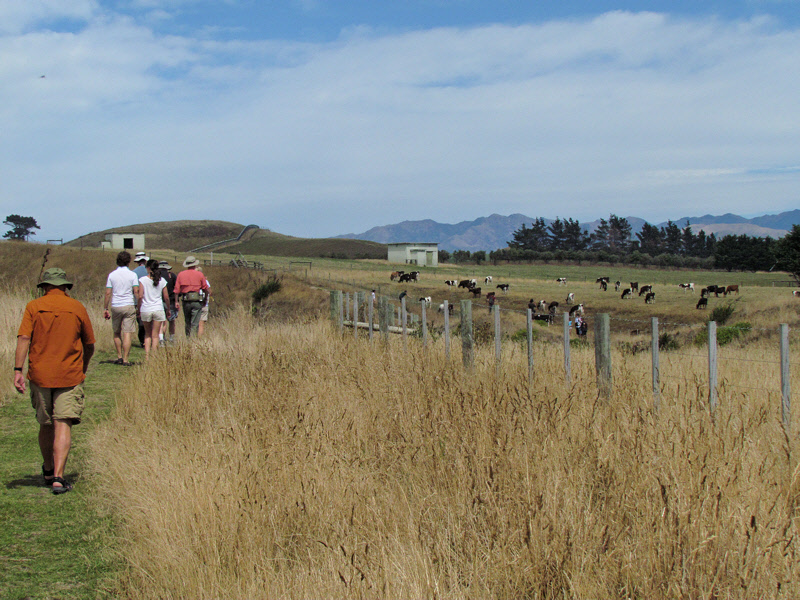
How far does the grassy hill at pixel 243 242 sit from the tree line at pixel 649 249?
26.2 meters

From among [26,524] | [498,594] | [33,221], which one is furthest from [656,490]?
[33,221]

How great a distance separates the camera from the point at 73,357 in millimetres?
5738

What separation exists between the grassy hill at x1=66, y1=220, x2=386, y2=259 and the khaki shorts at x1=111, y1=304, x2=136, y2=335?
110 meters

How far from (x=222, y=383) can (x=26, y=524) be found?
108 inches

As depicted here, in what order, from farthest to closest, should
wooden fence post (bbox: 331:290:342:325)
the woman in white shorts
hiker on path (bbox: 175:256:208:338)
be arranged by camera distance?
wooden fence post (bbox: 331:290:342:325)
hiker on path (bbox: 175:256:208:338)
the woman in white shorts

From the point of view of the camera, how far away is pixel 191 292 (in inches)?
465

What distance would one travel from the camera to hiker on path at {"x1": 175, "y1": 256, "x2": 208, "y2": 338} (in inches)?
465

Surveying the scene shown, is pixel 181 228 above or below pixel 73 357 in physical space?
above

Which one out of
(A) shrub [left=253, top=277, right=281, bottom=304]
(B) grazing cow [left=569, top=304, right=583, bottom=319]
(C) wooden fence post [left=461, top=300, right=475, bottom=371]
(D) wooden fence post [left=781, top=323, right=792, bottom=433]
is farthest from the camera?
(B) grazing cow [left=569, top=304, right=583, bottom=319]

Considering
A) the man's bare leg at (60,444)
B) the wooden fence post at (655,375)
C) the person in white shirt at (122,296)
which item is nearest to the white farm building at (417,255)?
the person in white shirt at (122,296)

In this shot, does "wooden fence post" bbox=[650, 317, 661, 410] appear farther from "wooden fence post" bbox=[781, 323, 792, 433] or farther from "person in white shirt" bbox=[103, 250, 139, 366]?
"person in white shirt" bbox=[103, 250, 139, 366]

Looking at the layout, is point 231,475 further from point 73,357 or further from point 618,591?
point 618,591

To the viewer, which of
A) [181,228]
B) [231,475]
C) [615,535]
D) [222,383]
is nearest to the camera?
[615,535]

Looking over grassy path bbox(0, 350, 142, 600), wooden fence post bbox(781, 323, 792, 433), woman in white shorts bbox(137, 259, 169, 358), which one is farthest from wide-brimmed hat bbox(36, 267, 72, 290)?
wooden fence post bbox(781, 323, 792, 433)
